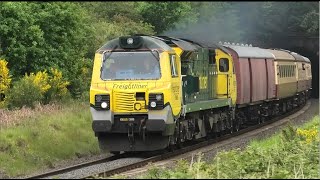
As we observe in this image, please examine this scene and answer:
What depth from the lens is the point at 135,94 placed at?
15062 mm

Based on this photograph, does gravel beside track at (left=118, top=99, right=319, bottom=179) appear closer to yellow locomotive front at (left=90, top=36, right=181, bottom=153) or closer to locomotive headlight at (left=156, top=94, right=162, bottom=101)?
yellow locomotive front at (left=90, top=36, right=181, bottom=153)

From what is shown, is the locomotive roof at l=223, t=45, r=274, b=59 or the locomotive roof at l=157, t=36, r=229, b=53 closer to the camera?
the locomotive roof at l=157, t=36, r=229, b=53

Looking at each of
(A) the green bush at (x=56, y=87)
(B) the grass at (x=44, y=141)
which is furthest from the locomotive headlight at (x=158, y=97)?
(A) the green bush at (x=56, y=87)

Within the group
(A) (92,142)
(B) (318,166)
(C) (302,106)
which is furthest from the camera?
(C) (302,106)

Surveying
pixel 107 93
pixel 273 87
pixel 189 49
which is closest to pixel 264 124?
pixel 273 87

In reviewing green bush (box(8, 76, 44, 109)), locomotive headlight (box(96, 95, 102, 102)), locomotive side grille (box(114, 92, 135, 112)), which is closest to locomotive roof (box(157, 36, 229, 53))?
locomotive side grille (box(114, 92, 135, 112))

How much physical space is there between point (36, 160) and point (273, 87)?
15495mm

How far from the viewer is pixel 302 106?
40.7 m

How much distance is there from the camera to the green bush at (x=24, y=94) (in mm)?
20578

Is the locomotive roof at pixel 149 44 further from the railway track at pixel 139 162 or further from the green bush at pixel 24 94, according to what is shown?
the green bush at pixel 24 94

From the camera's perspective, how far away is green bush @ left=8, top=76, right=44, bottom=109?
2058cm

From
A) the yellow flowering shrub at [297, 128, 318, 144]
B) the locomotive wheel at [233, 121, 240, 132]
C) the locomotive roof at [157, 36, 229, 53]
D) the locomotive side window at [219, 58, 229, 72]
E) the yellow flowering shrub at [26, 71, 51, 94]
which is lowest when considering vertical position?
the locomotive wheel at [233, 121, 240, 132]

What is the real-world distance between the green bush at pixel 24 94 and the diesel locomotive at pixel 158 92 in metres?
5.63

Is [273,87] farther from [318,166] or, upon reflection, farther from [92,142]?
[318,166]
